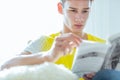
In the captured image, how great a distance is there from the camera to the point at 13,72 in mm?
469

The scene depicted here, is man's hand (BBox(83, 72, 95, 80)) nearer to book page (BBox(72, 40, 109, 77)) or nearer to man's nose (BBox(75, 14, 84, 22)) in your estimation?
book page (BBox(72, 40, 109, 77))

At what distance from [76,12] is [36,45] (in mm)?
213

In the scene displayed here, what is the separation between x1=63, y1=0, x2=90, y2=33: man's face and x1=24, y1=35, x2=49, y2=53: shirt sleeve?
134 millimetres

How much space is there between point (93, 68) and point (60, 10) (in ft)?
1.60

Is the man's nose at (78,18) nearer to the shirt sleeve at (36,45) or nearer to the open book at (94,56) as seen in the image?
the shirt sleeve at (36,45)

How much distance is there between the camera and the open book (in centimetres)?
69

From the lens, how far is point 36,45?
1.10 meters

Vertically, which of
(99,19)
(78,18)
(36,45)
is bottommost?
(99,19)

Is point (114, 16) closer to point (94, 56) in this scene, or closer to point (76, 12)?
point (76, 12)

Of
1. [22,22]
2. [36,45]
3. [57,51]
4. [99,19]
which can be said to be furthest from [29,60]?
[99,19]

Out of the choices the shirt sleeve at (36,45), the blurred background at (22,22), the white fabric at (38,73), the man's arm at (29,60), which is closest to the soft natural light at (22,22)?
the blurred background at (22,22)

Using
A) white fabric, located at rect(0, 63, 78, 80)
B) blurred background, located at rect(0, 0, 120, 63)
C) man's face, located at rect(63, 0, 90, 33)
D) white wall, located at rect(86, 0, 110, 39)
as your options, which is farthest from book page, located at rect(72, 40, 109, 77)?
white wall, located at rect(86, 0, 110, 39)

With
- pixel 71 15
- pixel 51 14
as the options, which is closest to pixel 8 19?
pixel 51 14

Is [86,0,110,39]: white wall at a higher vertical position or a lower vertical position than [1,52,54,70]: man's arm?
lower
